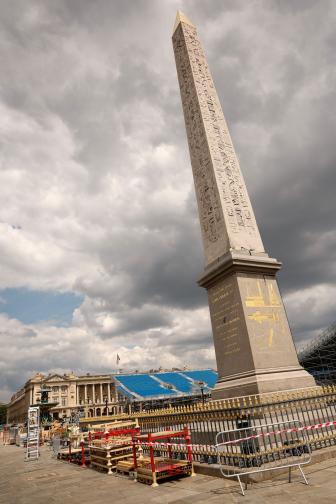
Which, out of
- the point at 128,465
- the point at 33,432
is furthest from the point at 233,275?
the point at 33,432

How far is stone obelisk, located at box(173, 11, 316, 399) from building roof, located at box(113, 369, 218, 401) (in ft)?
164

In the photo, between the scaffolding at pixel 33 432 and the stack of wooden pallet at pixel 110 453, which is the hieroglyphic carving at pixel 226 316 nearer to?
the stack of wooden pallet at pixel 110 453

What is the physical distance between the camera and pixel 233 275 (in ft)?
41.6

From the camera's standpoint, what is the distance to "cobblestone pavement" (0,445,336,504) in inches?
247

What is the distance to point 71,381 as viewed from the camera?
11356cm

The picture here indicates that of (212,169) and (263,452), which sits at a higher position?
(212,169)

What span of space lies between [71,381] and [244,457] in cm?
11669

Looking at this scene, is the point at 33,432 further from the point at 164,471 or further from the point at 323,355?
the point at 323,355

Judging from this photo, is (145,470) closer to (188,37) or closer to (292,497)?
(292,497)

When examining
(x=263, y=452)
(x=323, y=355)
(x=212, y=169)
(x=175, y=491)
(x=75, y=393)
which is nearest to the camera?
(x=175, y=491)

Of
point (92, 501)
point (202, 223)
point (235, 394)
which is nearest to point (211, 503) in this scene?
point (92, 501)

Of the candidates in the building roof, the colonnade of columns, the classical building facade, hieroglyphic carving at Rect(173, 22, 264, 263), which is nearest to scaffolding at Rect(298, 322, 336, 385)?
the building roof

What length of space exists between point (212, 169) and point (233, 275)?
16.7ft

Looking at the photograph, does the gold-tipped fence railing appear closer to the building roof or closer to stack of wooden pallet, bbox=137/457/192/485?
stack of wooden pallet, bbox=137/457/192/485
